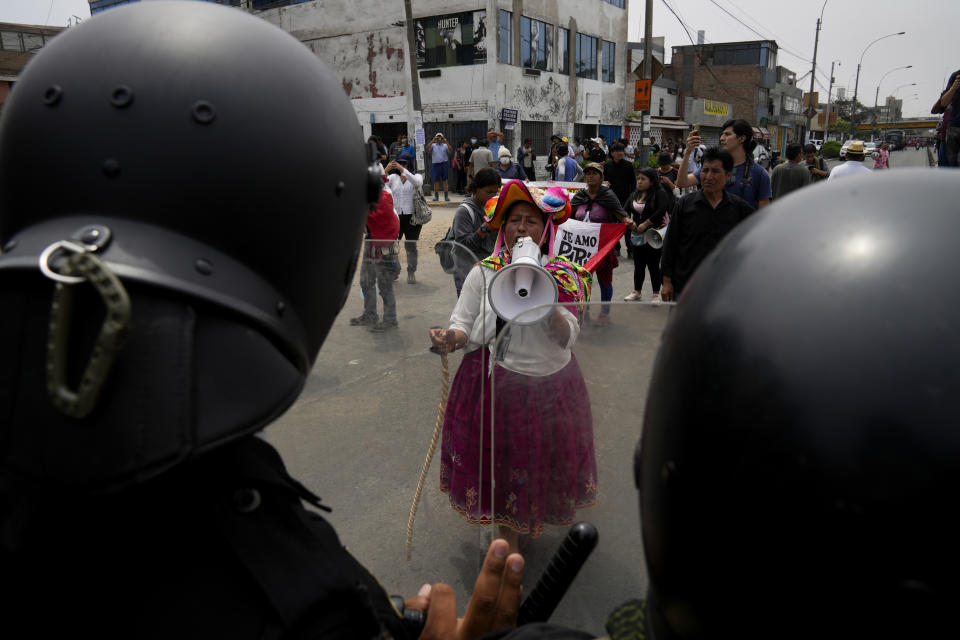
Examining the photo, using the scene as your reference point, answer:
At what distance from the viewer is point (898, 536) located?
1.84 feet

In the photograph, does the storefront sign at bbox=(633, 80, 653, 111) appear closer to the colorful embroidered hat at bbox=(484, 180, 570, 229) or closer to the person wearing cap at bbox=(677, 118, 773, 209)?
the person wearing cap at bbox=(677, 118, 773, 209)

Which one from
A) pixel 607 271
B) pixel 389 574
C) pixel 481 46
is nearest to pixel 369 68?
pixel 481 46

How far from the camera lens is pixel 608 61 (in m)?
30.6

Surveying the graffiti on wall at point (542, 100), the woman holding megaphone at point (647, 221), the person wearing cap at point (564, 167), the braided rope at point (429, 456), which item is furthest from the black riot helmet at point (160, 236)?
the graffiti on wall at point (542, 100)

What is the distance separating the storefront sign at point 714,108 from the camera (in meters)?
41.9

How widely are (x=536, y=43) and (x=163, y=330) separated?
27462 millimetres

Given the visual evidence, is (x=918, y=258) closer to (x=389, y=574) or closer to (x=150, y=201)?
(x=150, y=201)

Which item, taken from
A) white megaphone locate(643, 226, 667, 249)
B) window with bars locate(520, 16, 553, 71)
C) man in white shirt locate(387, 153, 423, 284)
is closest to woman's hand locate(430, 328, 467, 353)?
white megaphone locate(643, 226, 667, 249)

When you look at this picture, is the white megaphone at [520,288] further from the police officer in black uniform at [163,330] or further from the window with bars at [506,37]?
the window with bars at [506,37]

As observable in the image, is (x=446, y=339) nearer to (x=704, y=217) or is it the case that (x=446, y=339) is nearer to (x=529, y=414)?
(x=529, y=414)

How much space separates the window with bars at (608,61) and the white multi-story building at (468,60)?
0.52m

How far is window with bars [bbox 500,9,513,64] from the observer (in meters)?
23.7

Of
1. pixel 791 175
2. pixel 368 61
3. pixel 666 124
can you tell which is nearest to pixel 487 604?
pixel 791 175

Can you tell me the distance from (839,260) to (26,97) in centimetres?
107
